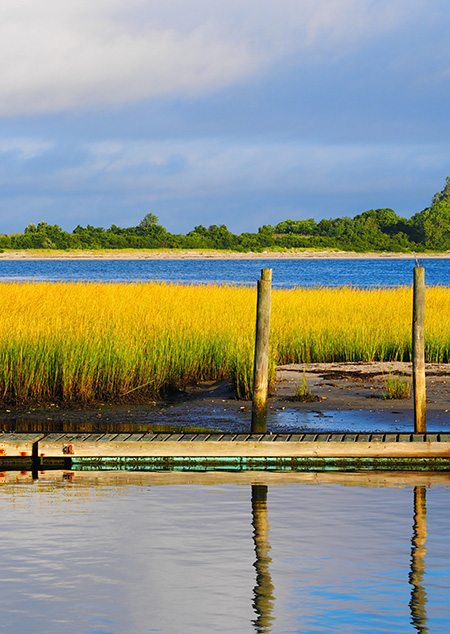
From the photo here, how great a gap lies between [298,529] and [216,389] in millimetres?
7374

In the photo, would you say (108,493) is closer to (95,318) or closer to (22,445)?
(22,445)

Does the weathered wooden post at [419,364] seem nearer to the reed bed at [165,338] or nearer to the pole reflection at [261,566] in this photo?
the pole reflection at [261,566]

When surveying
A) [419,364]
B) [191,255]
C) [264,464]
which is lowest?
[264,464]

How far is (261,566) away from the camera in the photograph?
6836 millimetres

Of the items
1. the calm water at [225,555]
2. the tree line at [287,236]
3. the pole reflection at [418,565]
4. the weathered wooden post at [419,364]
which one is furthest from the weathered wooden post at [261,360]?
the tree line at [287,236]

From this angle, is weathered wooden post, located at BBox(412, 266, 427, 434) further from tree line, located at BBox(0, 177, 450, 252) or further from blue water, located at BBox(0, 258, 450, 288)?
tree line, located at BBox(0, 177, 450, 252)

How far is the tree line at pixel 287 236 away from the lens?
5615 inches

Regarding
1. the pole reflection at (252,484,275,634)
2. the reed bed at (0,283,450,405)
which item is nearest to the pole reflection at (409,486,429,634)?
the pole reflection at (252,484,275,634)

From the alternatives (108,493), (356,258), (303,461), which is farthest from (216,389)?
(356,258)

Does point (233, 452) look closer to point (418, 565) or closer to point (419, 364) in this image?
point (419, 364)

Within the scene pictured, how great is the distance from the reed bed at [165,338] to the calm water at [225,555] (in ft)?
14.9

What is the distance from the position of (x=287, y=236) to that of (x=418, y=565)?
144m

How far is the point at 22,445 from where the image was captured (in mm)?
10172

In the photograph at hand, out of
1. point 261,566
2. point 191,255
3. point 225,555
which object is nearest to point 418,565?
point 261,566
